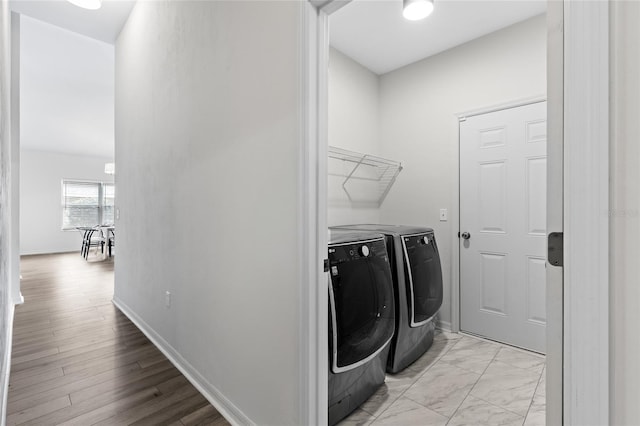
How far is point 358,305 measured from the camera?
1.64m

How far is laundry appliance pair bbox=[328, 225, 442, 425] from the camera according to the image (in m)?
1.57

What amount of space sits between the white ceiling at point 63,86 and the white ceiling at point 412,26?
108 inches

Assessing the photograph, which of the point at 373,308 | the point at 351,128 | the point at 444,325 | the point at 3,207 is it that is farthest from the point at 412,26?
the point at 3,207

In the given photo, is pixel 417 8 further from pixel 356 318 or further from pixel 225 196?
pixel 356 318

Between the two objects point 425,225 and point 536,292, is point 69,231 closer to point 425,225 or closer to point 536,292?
point 425,225

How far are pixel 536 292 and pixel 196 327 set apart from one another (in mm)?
2524

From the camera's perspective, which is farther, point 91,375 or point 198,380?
point 91,375

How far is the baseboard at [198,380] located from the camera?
1.59 metres

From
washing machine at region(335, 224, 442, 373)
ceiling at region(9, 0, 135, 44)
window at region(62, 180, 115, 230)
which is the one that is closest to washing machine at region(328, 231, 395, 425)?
washing machine at region(335, 224, 442, 373)

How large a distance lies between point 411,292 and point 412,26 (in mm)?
2108
